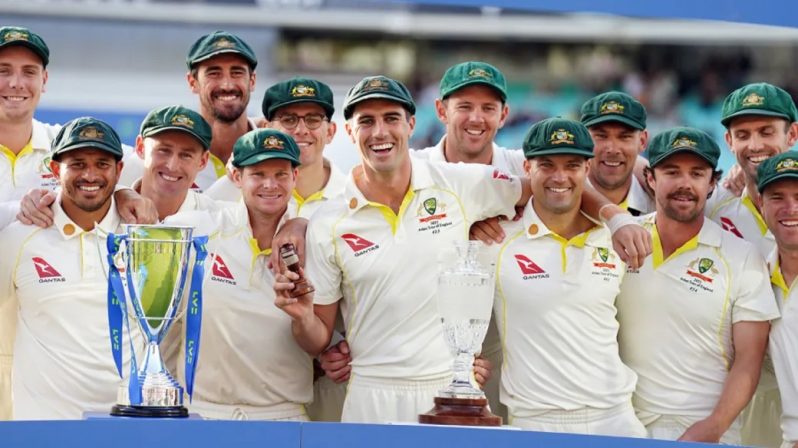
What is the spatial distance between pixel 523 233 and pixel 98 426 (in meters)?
1.77

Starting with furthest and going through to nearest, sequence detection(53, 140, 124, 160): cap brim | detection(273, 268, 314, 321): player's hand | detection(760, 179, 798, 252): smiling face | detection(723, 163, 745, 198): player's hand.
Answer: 1. detection(723, 163, 745, 198): player's hand
2. detection(760, 179, 798, 252): smiling face
3. detection(53, 140, 124, 160): cap brim
4. detection(273, 268, 314, 321): player's hand

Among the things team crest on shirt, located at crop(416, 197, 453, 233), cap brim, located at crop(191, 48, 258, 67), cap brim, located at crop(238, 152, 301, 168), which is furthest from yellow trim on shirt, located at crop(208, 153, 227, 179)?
team crest on shirt, located at crop(416, 197, 453, 233)

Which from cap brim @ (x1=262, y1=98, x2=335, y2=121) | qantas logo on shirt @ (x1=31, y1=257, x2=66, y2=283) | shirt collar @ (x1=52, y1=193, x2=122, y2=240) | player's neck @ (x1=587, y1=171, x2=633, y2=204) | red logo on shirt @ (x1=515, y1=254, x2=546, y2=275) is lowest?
qantas logo on shirt @ (x1=31, y1=257, x2=66, y2=283)

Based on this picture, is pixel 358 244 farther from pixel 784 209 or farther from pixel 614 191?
pixel 784 209

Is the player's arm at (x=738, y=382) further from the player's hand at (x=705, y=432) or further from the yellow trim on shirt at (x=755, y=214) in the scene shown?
the yellow trim on shirt at (x=755, y=214)

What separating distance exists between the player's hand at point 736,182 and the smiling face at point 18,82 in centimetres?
257

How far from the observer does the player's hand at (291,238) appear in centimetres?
498

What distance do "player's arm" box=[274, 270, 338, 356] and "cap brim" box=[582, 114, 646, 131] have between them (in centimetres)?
122

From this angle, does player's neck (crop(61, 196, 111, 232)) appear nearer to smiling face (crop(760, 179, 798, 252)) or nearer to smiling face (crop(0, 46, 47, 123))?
smiling face (crop(0, 46, 47, 123))

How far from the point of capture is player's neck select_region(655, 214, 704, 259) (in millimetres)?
5309

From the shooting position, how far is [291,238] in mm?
5047

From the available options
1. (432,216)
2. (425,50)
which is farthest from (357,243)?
(425,50)

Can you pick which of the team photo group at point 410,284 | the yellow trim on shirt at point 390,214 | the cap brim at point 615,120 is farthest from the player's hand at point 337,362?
the cap brim at point 615,120

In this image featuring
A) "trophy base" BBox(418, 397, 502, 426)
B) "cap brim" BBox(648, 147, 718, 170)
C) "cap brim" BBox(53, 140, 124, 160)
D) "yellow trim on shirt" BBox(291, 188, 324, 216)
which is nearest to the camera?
"trophy base" BBox(418, 397, 502, 426)
